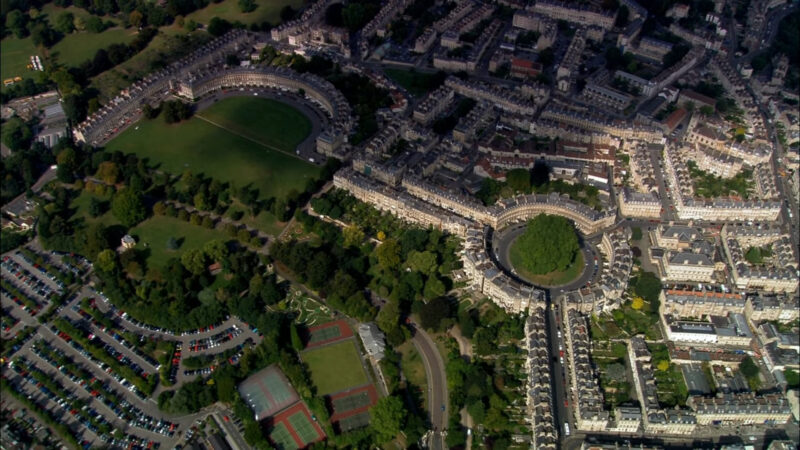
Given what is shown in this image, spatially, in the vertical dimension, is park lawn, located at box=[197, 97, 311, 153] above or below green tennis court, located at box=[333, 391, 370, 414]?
above

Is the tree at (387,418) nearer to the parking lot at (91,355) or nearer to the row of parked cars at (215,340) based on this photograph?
the parking lot at (91,355)

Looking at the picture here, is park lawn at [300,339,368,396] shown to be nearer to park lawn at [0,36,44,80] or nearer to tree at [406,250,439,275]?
tree at [406,250,439,275]

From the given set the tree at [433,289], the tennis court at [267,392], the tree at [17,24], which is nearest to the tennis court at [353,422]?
the tennis court at [267,392]

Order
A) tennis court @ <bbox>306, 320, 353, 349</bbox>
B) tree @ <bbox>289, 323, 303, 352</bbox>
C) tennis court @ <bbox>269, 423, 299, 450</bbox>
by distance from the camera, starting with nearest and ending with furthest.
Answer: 1. tennis court @ <bbox>269, 423, 299, 450</bbox>
2. tree @ <bbox>289, 323, 303, 352</bbox>
3. tennis court @ <bbox>306, 320, 353, 349</bbox>

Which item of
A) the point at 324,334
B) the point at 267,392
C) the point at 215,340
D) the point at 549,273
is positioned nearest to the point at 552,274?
the point at 549,273

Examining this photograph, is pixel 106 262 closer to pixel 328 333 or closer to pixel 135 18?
pixel 328 333

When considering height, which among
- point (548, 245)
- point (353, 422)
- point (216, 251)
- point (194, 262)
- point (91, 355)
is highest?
point (548, 245)

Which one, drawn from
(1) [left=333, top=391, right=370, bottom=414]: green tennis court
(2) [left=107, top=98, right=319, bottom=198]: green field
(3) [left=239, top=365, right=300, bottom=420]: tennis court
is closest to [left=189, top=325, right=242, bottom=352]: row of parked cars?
(3) [left=239, top=365, right=300, bottom=420]: tennis court
